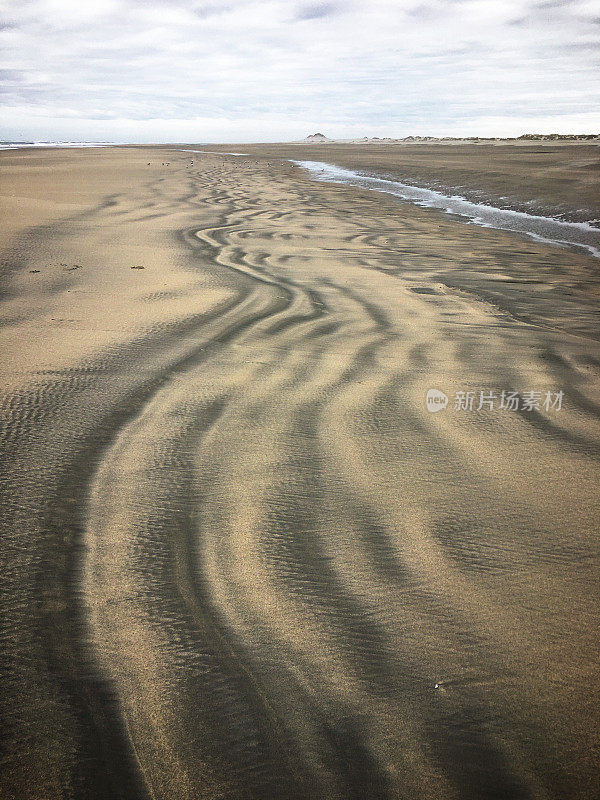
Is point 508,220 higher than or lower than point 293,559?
higher

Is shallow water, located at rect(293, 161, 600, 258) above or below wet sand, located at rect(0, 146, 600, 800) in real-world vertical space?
above

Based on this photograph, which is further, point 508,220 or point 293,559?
point 508,220

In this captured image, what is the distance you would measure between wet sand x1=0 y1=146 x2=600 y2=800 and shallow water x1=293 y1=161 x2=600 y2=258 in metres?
5.10

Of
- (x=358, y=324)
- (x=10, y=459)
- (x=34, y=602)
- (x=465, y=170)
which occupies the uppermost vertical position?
(x=465, y=170)

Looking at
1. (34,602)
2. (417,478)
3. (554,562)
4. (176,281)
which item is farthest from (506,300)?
(34,602)

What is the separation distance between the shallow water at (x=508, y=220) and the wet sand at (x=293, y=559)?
5097 mm

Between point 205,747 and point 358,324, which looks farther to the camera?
point 358,324

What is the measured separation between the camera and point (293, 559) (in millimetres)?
1492

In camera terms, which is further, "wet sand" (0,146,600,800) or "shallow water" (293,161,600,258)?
"shallow water" (293,161,600,258)

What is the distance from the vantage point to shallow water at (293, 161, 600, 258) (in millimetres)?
7860

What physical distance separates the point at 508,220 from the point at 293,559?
9.52 meters

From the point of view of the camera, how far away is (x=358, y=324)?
3.44 metres

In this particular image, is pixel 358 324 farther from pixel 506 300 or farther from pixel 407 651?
pixel 407 651

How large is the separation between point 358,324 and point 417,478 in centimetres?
173
